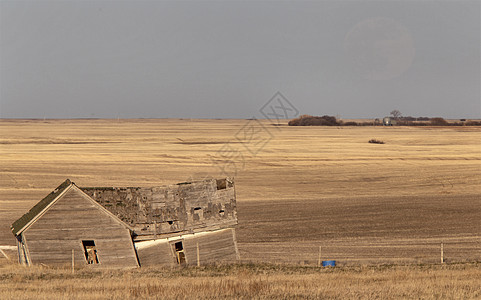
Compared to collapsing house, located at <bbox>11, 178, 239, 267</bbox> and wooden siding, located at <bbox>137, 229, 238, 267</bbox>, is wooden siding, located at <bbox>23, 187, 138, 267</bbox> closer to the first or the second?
collapsing house, located at <bbox>11, 178, 239, 267</bbox>

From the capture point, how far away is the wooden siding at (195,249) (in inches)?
1036

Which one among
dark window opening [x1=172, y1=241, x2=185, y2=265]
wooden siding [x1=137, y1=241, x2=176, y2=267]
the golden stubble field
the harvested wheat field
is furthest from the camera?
the golden stubble field

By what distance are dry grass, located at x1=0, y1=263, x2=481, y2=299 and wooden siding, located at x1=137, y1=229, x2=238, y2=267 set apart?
1.56 meters

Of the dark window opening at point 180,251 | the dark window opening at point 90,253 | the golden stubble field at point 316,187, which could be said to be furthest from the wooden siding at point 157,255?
the golden stubble field at point 316,187

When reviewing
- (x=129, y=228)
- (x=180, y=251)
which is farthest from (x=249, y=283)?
(x=180, y=251)

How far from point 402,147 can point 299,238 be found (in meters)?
65.5

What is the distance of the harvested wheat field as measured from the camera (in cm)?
2323

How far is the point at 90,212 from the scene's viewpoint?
2580 centimetres

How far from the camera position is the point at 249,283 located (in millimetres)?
19156

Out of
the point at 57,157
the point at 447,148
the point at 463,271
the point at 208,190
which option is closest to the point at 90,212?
the point at 208,190

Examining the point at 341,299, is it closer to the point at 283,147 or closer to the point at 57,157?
the point at 57,157

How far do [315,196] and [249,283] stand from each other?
1318 inches

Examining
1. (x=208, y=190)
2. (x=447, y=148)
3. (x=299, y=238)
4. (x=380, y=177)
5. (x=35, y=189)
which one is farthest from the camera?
(x=447, y=148)

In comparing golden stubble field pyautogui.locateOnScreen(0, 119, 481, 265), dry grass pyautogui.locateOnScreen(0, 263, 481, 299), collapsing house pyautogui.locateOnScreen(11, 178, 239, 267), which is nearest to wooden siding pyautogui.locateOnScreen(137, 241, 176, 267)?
collapsing house pyautogui.locateOnScreen(11, 178, 239, 267)
